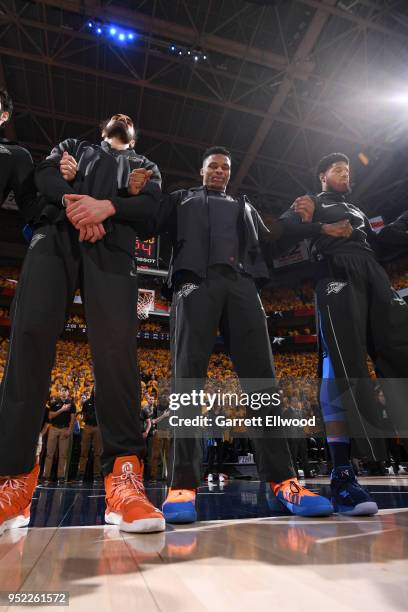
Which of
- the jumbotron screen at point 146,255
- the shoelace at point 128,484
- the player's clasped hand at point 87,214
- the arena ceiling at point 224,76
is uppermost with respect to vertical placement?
the arena ceiling at point 224,76

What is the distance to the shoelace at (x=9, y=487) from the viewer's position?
130cm

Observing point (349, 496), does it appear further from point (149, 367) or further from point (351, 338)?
point (149, 367)

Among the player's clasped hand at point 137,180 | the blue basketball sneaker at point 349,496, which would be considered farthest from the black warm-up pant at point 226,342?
the player's clasped hand at point 137,180

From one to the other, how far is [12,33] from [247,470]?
1087 centimetres

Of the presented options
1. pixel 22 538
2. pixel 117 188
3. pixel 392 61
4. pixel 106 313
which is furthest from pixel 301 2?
pixel 22 538

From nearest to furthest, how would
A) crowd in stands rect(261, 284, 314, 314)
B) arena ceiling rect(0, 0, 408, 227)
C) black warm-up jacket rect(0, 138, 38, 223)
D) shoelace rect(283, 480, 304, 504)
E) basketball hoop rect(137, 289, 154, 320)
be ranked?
shoelace rect(283, 480, 304, 504) < black warm-up jacket rect(0, 138, 38, 223) < arena ceiling rect(0, 0, 408, 227) < basketball hoop rect(137, 289, 154, 320) < crowd in stands rect(261, 284, 314, 314)

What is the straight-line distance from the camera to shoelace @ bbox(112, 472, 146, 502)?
1.39 metres

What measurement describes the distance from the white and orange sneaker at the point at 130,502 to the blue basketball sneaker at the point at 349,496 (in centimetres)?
87

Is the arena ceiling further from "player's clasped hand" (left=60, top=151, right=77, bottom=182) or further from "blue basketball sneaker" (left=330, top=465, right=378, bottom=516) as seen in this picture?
"blue basketball sneaker" (left=330, top=465, right=378, bottom=516)

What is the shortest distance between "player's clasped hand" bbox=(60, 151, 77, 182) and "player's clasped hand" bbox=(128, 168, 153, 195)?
25 cm

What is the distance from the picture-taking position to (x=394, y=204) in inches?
612

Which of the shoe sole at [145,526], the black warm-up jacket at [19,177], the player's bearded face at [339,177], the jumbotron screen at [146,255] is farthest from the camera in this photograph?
the jumbotron screen at [146,255]

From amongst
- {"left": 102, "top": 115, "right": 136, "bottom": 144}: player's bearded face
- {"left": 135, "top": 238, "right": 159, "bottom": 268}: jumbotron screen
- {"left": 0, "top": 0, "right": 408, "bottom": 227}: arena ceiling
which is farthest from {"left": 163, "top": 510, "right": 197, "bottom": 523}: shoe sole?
{"left": 135, "top": 238, "right": 159, "bottom": 268}: jumbotron screen

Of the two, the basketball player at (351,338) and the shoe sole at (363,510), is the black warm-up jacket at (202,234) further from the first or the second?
the shoe sole at (363,510)
